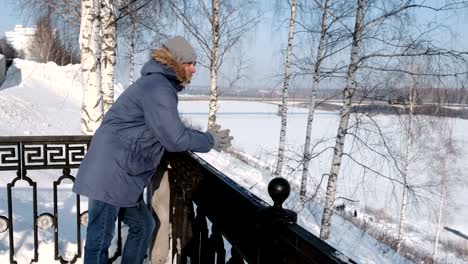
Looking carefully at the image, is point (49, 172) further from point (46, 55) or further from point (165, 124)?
point (46, 55)

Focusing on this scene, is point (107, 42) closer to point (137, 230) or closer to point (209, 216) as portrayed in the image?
point (137, 230)

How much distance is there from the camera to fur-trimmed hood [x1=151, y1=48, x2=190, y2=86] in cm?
203

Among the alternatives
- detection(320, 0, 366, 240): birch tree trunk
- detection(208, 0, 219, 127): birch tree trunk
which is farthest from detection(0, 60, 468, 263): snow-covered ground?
detection(208, 0, 219, 127): birch tree trunk

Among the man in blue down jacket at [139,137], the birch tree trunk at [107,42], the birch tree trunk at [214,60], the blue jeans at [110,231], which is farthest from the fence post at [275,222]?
the birch tree trunk at [214,60]

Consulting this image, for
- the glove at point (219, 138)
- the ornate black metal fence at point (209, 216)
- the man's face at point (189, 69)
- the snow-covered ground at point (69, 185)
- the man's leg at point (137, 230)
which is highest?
the man's face at point (189, 69)

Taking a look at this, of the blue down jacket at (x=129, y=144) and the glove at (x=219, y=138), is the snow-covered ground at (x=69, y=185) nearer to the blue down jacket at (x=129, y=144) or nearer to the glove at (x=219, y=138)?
the blue down jacket at (x=129, y=144)

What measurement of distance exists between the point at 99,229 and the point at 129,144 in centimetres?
53

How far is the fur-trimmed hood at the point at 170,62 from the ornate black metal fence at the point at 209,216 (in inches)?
17.6

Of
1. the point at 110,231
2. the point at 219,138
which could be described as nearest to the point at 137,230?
the point at 110,231

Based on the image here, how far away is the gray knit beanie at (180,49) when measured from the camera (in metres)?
2.04

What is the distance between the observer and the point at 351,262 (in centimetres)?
88

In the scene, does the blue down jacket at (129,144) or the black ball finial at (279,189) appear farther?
→ the blue down jacket at (129,144)

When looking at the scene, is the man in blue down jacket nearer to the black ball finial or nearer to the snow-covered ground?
the black ball finial

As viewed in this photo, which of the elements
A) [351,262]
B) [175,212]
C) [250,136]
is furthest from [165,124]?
[250,136]
